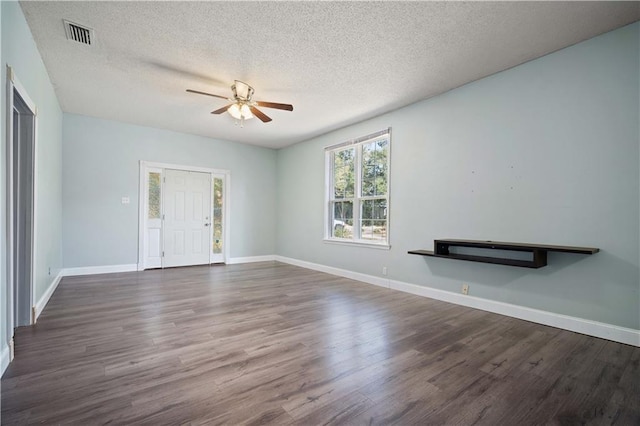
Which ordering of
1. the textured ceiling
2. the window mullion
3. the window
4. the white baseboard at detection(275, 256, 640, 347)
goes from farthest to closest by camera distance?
the window mullion → the window → the white baseboard at detection(275, 256, 640, 347) → the textured ceiling

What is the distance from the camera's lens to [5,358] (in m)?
2.08

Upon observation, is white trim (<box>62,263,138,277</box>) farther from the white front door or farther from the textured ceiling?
the textured ceiling

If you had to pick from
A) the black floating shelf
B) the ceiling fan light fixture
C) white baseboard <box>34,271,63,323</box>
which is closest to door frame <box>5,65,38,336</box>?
Result: white baseboard <box>34,271,63,323</box>

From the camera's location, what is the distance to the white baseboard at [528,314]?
8.73 feet

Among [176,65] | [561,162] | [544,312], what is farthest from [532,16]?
[176,65]

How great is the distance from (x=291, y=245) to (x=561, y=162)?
17.2 feet

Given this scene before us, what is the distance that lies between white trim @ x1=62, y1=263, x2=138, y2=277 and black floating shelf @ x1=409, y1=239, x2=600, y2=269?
5.36 meters

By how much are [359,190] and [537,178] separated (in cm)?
273

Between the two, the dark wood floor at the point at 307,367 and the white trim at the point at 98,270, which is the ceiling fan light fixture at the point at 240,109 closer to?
the dark wood floor at the point at 307,367

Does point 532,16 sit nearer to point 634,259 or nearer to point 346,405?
point 634,259

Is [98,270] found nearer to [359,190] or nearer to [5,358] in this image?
[5,358]

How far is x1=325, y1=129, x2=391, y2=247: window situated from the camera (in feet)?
16.3

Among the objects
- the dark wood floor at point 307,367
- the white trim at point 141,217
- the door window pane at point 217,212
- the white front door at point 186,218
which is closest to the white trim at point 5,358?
the dark wood floor at point 307,367

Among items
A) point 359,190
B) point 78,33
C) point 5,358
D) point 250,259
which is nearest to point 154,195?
point 250,259
